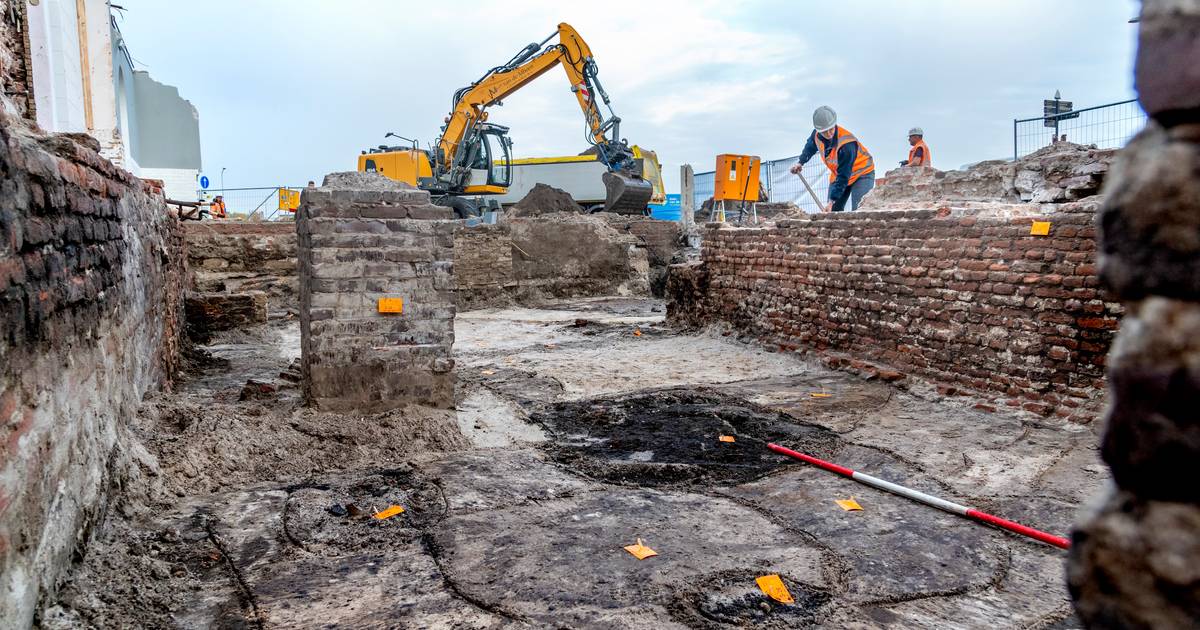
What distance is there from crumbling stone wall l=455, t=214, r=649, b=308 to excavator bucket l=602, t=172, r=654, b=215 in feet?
5.39

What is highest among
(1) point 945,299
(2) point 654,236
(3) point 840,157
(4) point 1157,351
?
(3) point 840,157

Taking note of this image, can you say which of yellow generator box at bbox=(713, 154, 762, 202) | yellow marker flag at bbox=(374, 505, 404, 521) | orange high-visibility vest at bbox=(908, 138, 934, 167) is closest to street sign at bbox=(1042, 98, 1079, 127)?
orange high-visibility vest at bbox=(908, 138, 934, 167)

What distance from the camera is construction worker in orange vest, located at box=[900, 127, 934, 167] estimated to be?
1000 centimetres

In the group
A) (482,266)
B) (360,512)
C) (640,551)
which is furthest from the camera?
(482,266)

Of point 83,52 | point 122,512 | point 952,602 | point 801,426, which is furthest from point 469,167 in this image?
point 952,602

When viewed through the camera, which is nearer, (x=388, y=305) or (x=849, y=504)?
(x=849, y=504)

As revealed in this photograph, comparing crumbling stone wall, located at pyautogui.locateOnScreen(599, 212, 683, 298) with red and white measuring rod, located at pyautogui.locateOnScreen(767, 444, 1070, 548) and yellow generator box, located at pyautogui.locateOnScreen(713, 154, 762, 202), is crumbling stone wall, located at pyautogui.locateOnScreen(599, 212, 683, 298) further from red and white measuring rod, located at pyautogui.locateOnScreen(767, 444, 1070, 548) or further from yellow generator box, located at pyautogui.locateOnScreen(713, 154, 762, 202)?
red and white measuring rod, located at pyautogui.locateOnScreen(767, 444, 1070, 548)

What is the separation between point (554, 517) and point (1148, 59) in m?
2.83

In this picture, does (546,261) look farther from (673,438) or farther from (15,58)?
(673,438)

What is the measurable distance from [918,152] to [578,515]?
8.54 metres

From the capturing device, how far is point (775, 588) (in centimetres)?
265

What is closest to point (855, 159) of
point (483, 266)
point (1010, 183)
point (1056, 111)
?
point (1010, 183)

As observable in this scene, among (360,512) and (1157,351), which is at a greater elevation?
(1157,351)

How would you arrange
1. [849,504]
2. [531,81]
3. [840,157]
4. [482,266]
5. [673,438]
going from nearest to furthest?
1. [849,504]
2. [673,438]
3. [840,157]
4. [482,266]
5. [531,81]
